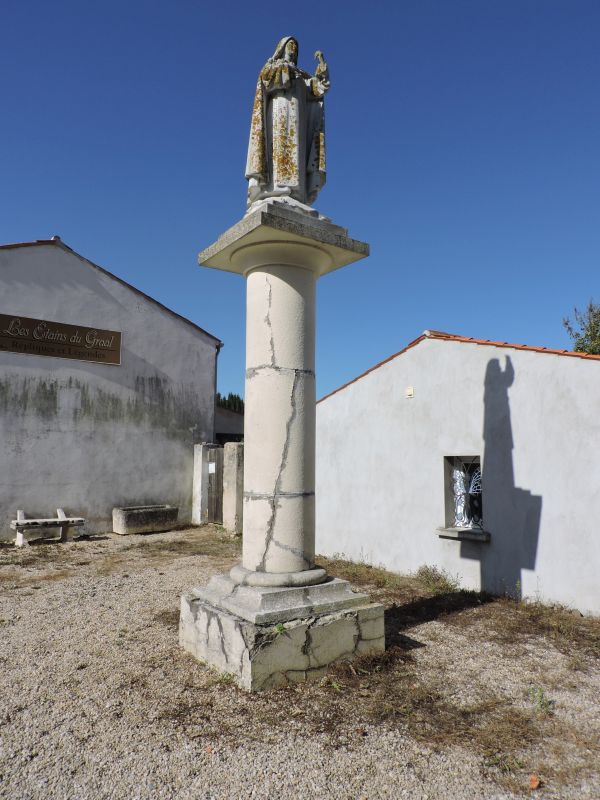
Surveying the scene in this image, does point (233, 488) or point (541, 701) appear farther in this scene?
point (233, 488)

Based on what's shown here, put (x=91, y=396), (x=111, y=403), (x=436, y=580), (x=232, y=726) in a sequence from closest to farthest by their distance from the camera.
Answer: (x=232, y=726), (x=436, y=580), (x=91, y=396), (x=111, y=403)

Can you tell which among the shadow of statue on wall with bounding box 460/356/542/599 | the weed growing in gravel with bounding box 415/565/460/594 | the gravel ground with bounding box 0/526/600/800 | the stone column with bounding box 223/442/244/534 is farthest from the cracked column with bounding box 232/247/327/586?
→ the stone column with bounding box 223/442/244/534

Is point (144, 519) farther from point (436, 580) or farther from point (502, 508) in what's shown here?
point (502, 508)

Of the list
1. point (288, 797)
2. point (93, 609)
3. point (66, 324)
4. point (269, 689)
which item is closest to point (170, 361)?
point (66, 324)

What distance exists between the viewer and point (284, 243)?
453cm

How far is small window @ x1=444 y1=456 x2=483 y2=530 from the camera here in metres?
7.38

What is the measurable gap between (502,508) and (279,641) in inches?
154

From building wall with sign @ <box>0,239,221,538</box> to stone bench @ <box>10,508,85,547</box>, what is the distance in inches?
12.4

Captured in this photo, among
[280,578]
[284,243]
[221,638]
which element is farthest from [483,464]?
[221,638]

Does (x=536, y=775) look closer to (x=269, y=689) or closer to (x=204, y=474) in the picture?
(x=269, y=689)

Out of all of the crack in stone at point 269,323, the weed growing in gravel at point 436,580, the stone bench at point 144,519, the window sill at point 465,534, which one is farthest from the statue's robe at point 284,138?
the stone bench at point 144,519

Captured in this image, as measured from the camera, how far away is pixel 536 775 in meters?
2.83

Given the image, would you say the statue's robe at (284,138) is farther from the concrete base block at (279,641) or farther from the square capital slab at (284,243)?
the concrete base block at (279,641)

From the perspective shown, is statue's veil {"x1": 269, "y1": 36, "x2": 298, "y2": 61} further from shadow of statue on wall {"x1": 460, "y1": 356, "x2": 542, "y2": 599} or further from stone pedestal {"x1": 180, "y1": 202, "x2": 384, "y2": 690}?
shadow of statue on wall {"x1": 460, "y1": 356, "x2": 542, "y2": 599}
